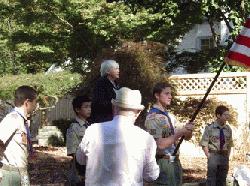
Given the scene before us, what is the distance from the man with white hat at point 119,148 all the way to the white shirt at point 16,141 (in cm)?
122

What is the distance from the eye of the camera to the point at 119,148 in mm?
4543

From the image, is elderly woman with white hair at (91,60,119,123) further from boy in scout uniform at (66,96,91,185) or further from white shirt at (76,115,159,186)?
white shirt at (76,115,159,186)

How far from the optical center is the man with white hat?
454cm

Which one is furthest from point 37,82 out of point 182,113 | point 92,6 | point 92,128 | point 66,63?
point 92,128

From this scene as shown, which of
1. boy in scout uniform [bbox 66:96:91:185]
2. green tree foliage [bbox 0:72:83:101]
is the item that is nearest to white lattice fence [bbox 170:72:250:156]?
green tree foliage [bbox 0:72:83:101]

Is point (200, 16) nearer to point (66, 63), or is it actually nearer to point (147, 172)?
point (66, 63)

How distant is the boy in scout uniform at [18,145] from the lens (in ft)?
18.6

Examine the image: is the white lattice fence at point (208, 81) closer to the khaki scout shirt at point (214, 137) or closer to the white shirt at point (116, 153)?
the khaki scout shirt at point (214, 137)

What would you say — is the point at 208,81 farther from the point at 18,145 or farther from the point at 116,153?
the point at 116,153

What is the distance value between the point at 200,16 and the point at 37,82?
5637 mm

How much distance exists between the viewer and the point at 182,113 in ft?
51.4

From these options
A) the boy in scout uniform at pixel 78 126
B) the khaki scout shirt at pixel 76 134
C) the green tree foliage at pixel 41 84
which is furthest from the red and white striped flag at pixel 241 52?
the green tree foliage at pixel 41 84

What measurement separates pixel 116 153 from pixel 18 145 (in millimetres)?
1530

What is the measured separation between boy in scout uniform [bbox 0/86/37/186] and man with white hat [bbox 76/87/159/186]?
4.16ft
